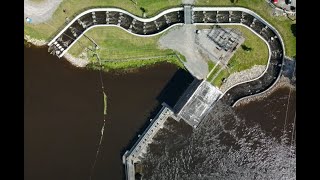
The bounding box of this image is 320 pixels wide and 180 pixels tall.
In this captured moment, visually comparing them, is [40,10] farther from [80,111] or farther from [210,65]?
[210,65]

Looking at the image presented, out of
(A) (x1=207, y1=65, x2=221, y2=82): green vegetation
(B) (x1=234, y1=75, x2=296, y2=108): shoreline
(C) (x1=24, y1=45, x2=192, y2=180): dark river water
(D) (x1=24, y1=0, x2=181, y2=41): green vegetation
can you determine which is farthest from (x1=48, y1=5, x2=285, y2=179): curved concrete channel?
(A) (x1=207, y1=65, x2=221, y2=82): green vegetation

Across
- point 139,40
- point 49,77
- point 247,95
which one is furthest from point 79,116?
point 247,95

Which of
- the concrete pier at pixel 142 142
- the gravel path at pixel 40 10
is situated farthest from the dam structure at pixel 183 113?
the gravel path at pixel 40 10

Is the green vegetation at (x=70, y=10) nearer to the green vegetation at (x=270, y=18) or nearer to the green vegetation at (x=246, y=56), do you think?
the green vegetation at (x=270, y=18)

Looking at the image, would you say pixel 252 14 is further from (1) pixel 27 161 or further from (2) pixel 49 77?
(1) pixel 27 161

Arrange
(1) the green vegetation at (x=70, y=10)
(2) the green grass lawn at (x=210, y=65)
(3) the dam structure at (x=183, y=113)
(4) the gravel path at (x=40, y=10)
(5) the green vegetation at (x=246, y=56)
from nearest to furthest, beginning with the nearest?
(3) the dam structure at (x=183, y=113) < (4) the gravel path at (x=40, y=10) < (1) the green vegetation at (x=70, y=10) < (2) the green grass lawn at (x=210, y=65) < (5) the green vegetation at (x=246, y=56)

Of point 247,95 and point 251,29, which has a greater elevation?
point 251,29
